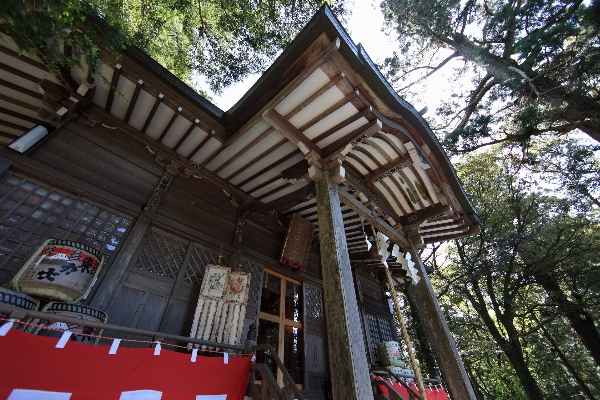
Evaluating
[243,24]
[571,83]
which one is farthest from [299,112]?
[571,83]

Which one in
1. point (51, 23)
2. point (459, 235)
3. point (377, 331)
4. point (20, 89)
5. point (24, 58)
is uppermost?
point (20, 89)

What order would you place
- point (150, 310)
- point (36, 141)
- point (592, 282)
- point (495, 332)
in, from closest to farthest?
point (36, 141)
point (150, 310)
point (592, 282)
point (495, 332)

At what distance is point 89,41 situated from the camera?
3092 millimetres

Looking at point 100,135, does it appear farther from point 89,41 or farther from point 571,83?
point 571,83

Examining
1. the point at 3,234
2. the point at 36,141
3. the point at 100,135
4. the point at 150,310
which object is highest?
the point at 100,135

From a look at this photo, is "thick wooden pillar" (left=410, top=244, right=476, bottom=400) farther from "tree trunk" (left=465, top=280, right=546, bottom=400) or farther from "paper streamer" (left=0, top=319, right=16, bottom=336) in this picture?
"tree trunk" (left=465, top=280, right=546, bottom=400)

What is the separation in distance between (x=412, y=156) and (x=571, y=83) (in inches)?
327

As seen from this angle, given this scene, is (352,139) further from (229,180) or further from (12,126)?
(12,126)

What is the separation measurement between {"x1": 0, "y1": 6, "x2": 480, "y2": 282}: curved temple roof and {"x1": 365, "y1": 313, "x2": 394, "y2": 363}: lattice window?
146 inches

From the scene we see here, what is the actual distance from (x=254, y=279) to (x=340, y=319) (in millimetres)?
3307

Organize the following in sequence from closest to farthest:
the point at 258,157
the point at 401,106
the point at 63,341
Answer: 1. the point at 63,341
2. the point at 401,106
3. the point at 258,157

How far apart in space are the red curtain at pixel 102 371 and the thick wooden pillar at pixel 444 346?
378 centimetres

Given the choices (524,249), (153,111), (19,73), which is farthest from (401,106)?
(524,249)

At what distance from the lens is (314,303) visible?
22.8ft
